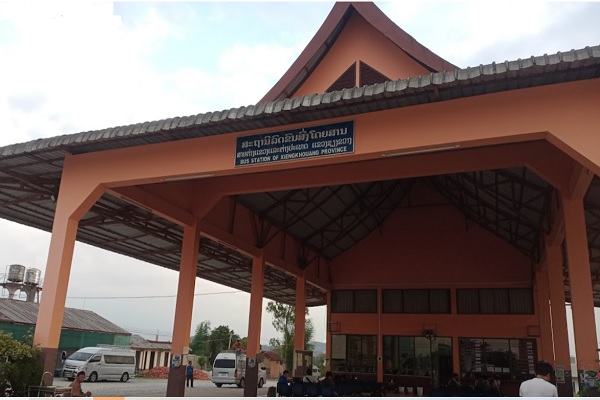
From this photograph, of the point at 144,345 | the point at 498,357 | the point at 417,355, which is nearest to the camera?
the point at 498,357

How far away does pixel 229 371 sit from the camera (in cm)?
2409

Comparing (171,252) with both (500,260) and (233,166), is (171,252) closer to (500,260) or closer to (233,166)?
(233,166)

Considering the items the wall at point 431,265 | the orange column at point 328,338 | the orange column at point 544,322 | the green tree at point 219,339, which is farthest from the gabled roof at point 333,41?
the green tree at point 219,339

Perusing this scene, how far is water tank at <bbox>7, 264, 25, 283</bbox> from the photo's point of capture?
3066cm

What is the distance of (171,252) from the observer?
1670 cm

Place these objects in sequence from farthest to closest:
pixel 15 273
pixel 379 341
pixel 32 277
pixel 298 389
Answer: pixel 32 277 < pixel 15 273 < pixel 379 341 < pixel 298 389

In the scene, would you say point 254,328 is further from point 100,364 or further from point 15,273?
point 15,273

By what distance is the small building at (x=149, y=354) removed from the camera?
110 feet

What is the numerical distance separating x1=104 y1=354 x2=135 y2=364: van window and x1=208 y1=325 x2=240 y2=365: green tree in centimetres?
3026

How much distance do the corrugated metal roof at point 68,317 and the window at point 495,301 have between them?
1945cm

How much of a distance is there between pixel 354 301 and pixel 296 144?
1400 centimetres

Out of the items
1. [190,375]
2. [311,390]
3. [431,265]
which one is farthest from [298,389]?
[190,375]

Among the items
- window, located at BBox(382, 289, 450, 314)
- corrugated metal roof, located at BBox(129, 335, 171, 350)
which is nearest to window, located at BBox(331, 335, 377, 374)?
window, located at BBox(382, 289, 450, 314)

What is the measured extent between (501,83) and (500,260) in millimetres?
13819
